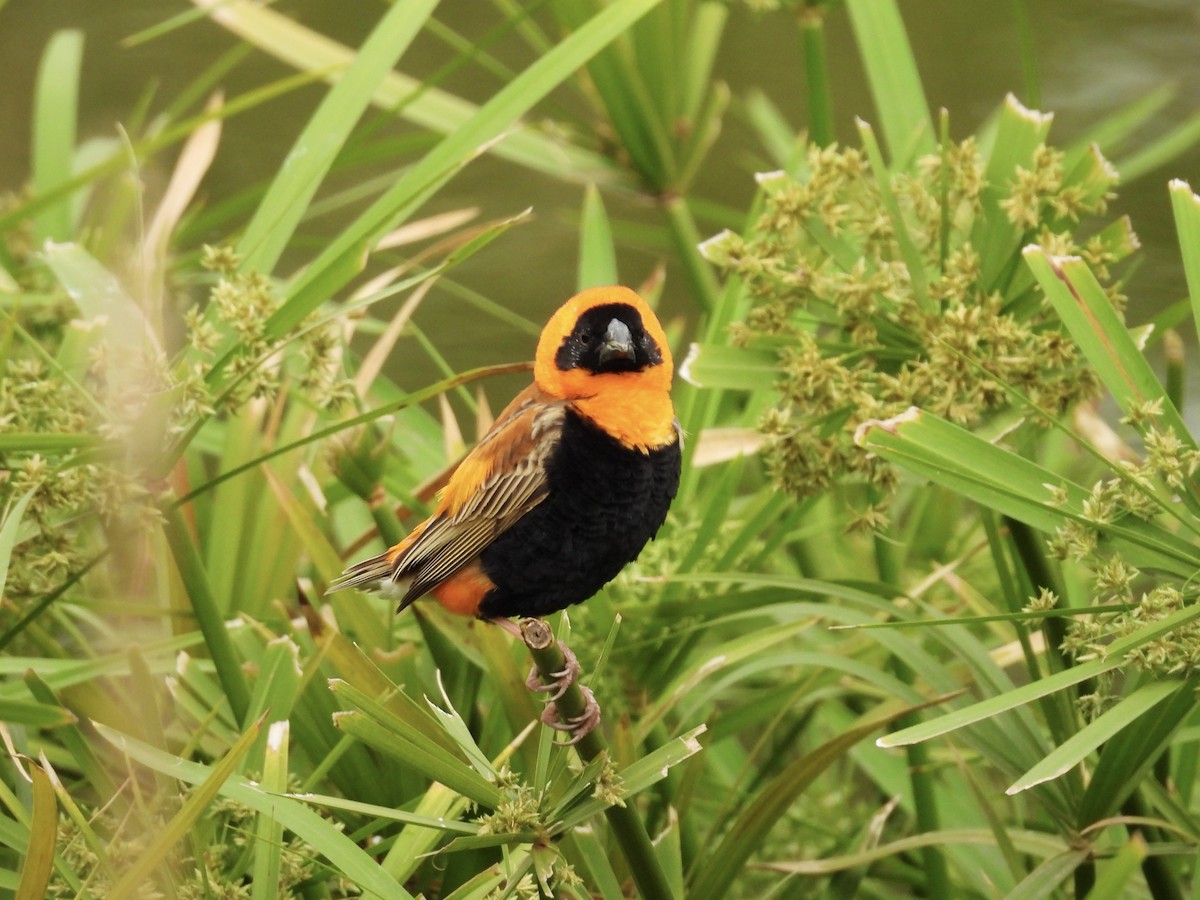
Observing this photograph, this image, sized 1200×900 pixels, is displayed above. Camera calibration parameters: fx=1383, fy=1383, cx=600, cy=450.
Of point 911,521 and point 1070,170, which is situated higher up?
point 1070,170

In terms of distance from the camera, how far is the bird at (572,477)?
5.47 feet

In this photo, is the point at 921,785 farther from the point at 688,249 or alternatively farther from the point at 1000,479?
the point at 688,249

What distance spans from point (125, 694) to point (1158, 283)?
135 inches

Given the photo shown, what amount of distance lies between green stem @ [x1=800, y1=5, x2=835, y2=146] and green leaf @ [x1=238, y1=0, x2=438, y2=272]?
0.75 metres

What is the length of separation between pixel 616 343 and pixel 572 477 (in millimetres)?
175

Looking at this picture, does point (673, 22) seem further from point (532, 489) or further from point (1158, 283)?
point (1158, 283)

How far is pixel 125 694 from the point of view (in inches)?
74.7

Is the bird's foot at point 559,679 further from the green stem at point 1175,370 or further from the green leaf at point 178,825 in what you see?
the green stem at point 1175,370

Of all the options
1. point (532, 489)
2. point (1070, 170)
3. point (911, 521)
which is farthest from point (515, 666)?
point (911, 521)

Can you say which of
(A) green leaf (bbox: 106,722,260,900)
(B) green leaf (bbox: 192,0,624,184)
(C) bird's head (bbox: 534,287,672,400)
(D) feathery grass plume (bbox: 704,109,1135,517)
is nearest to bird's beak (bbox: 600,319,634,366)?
(C) bird's head (bbox: 534,287,672,400)

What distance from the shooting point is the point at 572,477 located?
1688mm

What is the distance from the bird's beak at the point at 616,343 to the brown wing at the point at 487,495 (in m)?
0.10

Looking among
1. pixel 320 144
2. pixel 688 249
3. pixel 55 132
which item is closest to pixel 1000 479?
pixel 320 144

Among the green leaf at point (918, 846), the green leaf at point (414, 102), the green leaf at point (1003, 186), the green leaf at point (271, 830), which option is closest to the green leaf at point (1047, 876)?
the green leaf at point (918, 846)
